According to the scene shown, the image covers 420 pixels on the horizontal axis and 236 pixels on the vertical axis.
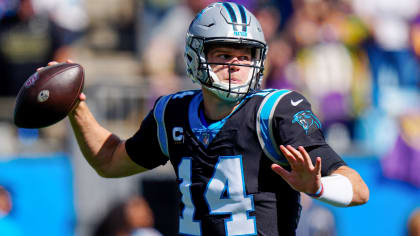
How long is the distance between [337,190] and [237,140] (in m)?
0.53

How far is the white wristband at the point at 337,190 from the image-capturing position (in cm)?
314

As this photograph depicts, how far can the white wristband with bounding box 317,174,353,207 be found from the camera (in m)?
3.14

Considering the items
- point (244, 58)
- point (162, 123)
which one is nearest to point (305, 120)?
point (244, 58)

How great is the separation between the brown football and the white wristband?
1430 millimetres

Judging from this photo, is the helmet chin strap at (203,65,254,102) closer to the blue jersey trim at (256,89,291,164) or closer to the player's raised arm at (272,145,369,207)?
the blue jersey trim at (256,89,291,164)

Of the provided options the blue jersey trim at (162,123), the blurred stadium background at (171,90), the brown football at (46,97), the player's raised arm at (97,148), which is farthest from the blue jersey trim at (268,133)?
the blurred stadium background at (171,90)

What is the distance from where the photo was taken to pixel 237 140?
344 centimetres

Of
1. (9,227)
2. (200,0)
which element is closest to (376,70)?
(200,0)

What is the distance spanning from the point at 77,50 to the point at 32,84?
5130 millimetres

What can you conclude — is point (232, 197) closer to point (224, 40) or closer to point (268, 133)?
point (268, 133)

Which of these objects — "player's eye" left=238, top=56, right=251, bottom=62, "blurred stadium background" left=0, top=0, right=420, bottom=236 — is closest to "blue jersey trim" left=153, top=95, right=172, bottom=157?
"player's eye" left=238, top=56, right=251, bottom=62

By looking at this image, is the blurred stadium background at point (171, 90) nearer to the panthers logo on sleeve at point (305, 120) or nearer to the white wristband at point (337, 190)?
the panthers logo on sleeve at point (305, 120)

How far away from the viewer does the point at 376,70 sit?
341 inches

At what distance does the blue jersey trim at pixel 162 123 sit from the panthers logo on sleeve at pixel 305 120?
2.30 ft
